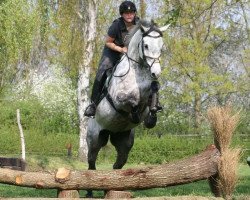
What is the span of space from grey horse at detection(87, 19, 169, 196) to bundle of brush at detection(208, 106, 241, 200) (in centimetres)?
101

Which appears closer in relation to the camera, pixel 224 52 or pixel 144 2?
pixel 144 2

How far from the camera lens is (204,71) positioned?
3044 cm

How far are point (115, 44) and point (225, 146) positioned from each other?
9.73ft

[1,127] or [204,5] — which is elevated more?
[204,5]

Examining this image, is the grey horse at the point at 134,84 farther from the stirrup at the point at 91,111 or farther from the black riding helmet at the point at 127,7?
A: the black riding helmet at the point at 127,7

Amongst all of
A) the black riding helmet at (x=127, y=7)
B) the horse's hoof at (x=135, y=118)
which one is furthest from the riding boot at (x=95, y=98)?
the black riding helmet at (x=127, y=7)

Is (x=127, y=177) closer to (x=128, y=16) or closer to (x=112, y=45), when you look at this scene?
(x=112, y=45)

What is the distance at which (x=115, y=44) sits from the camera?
29.9 ft

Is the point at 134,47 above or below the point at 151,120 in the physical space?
above


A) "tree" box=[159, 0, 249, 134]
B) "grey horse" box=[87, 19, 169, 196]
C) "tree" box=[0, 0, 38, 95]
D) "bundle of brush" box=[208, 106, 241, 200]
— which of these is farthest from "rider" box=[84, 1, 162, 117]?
"tree" box=[159, 0, 249, 134]

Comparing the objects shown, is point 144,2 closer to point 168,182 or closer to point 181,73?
point 181,73

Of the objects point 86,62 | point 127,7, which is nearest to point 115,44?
point 127,7

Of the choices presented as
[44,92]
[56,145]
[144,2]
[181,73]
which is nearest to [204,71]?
[181,73]

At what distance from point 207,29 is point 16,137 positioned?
12.6m
